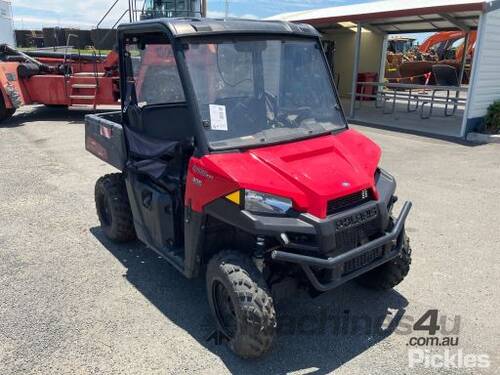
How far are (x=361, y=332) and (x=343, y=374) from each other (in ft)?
1.63

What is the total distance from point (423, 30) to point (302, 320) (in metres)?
14.4

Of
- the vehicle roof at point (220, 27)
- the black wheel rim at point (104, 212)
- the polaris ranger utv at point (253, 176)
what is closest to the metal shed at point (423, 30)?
the vehicle roof at point (220, 27)

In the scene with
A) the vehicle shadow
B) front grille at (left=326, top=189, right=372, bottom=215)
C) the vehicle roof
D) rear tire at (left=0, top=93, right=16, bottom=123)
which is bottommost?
the vehicle shadow

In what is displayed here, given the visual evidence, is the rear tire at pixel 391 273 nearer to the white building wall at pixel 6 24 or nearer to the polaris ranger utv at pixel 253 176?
the polaris ranger utv at pixel 253 176

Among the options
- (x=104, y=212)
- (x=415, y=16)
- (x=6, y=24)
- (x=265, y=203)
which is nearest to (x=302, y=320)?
(x=265, y=203)

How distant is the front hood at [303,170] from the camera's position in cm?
269

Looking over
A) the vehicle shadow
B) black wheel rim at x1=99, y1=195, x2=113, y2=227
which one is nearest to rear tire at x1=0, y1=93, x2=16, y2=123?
black wheel rim at x1=99, y1=195, x2=113, y2=227

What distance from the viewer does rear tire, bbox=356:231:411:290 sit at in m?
3.45

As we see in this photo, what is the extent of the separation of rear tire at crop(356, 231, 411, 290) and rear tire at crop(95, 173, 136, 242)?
229cm

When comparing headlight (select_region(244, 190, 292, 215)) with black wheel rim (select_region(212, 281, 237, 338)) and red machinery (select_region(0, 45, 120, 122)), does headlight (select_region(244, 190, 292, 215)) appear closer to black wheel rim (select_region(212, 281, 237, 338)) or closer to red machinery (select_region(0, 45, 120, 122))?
black wheel rim (select_region(212, 281, 237, 338))

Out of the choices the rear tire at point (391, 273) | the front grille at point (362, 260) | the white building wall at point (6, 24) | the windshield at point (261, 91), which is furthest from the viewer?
the white building wall at point (6, 24)

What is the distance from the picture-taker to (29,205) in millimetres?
5625

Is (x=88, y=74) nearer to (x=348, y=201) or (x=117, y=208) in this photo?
(x=117, y=208)

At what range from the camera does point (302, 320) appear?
335 centimetres
